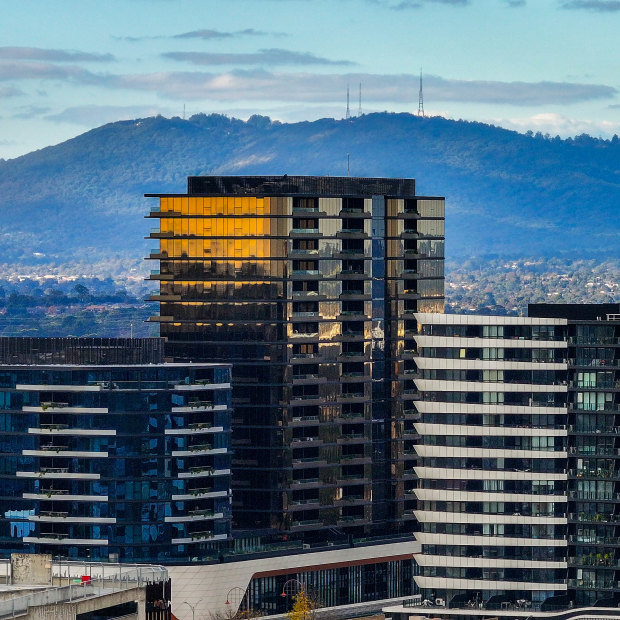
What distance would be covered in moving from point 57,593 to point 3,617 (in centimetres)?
829

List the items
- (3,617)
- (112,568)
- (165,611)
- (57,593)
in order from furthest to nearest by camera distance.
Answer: (112,568) < (165,611) < (57,593) < (3,617)

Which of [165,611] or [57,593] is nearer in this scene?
[57,593]

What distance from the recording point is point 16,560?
132 metres

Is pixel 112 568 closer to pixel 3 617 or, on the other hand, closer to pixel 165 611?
pixel 165 611

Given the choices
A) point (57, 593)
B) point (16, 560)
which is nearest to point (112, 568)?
point (16, 560)

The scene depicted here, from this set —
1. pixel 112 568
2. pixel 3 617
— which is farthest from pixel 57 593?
pixel 112 568

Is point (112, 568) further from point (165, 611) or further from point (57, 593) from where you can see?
point (57, 593)

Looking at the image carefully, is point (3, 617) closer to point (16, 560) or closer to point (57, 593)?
point (57, 593)

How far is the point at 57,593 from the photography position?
121 metres

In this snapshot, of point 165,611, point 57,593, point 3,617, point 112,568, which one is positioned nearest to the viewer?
point 3,617

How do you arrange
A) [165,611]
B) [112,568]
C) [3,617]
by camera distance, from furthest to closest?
[112,568], [165,611], [3,617]

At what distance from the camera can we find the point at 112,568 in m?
141

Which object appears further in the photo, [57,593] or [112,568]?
[112,568]

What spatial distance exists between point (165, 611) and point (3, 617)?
19.5 m
